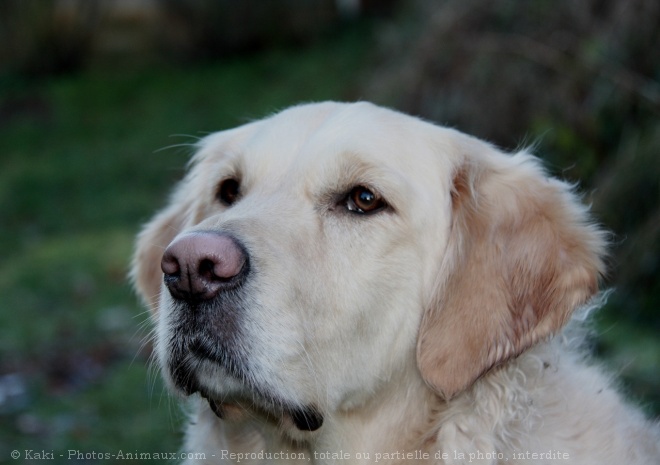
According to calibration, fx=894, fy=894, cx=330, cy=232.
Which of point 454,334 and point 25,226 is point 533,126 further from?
point 25,226

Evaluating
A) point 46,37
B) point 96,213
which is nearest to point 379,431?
point 96,213

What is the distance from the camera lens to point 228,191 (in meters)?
3.64

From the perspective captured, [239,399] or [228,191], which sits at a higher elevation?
[228,191]

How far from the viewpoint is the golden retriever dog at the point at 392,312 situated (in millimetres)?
2922

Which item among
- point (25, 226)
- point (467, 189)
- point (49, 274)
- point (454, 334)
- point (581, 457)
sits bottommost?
point (25, 226)

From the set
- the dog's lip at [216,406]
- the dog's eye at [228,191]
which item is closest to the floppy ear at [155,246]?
the dog's eye at [228,191]

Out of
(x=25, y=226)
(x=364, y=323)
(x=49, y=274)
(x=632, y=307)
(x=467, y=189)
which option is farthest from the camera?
(x=25, y=226)

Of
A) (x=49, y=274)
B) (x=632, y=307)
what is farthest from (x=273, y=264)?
(x=49, y=274)

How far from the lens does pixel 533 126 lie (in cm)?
796

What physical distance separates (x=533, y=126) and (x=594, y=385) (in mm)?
4776

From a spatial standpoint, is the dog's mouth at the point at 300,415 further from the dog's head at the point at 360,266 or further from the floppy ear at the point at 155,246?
the floppy ear at the point at 155,246

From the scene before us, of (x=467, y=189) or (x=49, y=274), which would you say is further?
(x=49, y=274)

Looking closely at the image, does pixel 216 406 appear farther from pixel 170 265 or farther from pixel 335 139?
pixel 335 139

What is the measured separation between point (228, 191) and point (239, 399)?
968 mm
